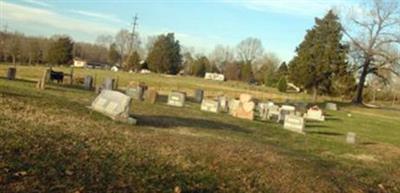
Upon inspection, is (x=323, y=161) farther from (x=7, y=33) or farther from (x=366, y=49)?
(x=7, y=33)

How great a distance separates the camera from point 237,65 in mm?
Answer: 142125

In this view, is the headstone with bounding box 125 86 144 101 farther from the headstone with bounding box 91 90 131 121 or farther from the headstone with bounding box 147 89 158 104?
the headstone with bounding box 91 90 131 121

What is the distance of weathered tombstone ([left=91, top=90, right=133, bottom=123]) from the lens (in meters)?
17.2

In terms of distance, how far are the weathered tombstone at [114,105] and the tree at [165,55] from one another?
9401 centimetres

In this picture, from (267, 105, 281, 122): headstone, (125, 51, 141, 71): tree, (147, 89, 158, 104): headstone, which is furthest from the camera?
(125, 51, 141, 71): tree

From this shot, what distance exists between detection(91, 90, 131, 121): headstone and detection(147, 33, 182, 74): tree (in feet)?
308

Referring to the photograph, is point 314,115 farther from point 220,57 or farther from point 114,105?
point 220,57

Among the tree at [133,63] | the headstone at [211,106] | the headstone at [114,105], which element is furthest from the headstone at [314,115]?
the tree at [133,63]

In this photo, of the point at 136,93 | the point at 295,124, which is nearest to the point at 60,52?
the point at 136,93

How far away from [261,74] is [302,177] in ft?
392

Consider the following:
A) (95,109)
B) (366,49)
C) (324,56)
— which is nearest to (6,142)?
(95,109)

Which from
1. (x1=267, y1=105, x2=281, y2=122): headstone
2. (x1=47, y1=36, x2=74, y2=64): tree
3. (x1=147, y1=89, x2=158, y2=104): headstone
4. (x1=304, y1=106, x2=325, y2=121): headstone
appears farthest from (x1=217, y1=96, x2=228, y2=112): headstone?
(x1=47, y1=36, x2=74, y2=64): tree

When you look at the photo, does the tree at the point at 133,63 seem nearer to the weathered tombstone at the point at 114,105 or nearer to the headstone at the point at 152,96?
the headstone at the point at 152,96

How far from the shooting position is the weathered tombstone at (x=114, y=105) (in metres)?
17.2
